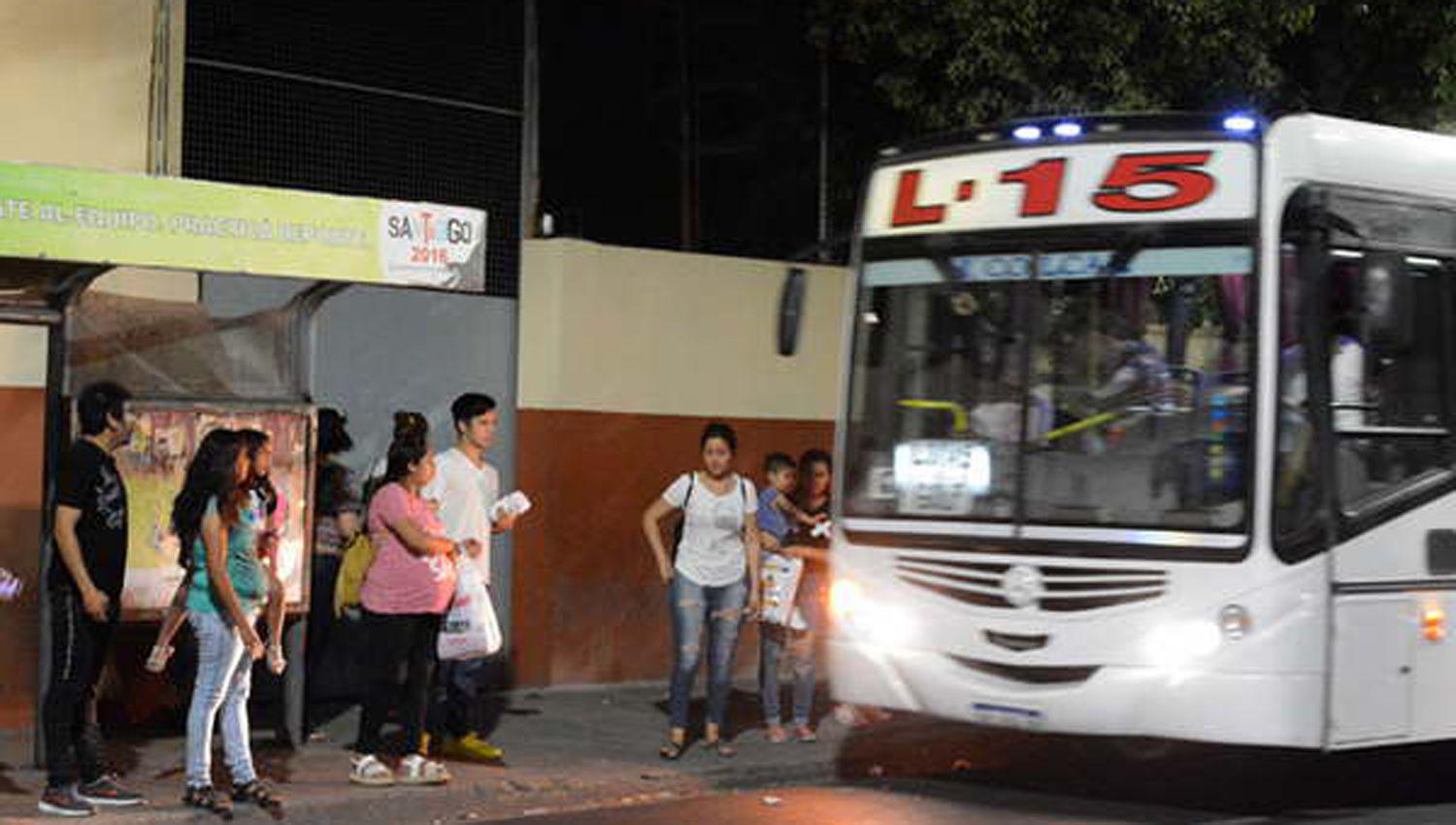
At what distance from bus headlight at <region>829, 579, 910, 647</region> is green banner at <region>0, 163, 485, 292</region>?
234 centimetres

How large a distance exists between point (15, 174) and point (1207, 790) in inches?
261

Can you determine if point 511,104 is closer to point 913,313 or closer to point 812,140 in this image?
point 812,140

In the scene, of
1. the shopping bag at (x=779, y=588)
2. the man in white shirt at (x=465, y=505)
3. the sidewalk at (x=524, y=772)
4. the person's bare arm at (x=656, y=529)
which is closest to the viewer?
the sidewalk at (x=524, y=772)

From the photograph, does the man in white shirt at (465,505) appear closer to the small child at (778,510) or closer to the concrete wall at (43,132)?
the small child at (778,510)

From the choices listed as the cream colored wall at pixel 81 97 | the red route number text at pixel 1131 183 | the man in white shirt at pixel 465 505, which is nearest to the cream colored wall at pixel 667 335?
the cream colored wall at pixel 81 97

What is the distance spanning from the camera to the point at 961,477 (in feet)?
33.8

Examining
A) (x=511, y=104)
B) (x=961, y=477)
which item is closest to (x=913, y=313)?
(x=961, y=477)

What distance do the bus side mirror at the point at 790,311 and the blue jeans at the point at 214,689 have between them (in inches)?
122

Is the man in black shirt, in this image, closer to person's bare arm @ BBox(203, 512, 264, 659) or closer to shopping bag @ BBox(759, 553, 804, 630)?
person's bare arm @ BBox(203, 512, 264, 659)

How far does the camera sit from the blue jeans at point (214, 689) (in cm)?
948

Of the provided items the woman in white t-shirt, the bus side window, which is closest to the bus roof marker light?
the bus side window

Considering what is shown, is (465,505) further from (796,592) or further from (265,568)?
(796,592)

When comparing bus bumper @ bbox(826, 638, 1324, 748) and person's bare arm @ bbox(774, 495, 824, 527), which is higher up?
person's bare arm @ bbox(774, 495, 824, 527)

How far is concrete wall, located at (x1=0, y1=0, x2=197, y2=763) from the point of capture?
11797 millimetres
